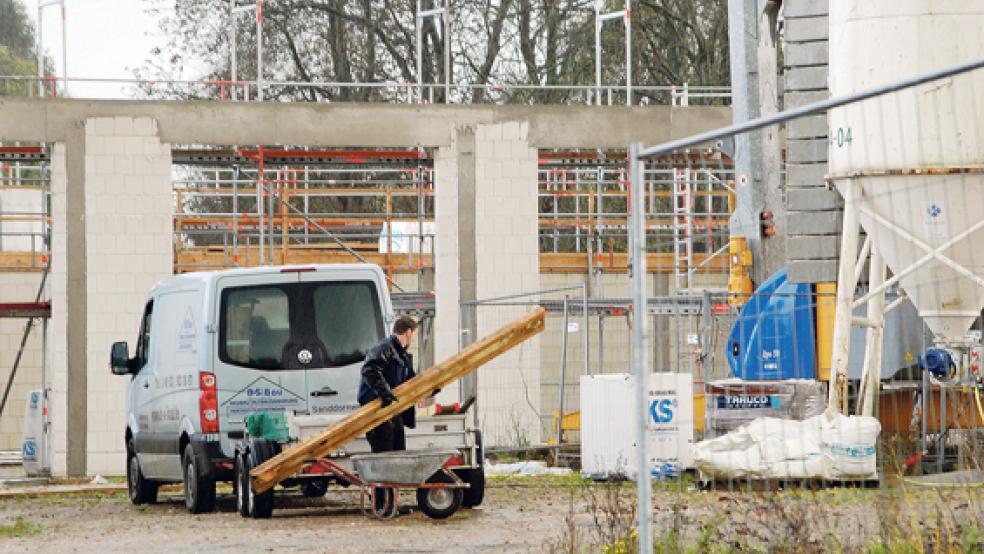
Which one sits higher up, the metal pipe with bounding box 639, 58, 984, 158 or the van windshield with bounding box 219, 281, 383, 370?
the metal pipe with bounding box 639, 58, 984, 158

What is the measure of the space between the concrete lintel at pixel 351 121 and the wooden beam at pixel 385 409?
30.4 feet

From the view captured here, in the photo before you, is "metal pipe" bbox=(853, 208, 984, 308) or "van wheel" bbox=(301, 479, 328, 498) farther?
"van wheel" bbox=(301, 479, 328, 498)

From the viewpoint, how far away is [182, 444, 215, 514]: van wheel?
14.8m

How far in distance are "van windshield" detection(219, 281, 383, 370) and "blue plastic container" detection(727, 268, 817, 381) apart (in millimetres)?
3608

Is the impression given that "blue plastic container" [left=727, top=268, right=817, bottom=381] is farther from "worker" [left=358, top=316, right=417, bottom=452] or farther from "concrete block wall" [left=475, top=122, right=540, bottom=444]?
"concrete block wall" [left=475, top=122, right=540, bottom=444]

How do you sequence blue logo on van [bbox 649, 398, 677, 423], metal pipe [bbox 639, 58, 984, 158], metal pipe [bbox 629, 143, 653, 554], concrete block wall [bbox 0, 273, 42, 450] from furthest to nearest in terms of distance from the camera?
concrete block wall [bbox 0, 273, 42, 450], blue logo on van [bbox 649, 398, 677, 423], metal pipe [bbox 629, 143, 653, 554], metal pipe [bbox 639, 58, 984, 158]

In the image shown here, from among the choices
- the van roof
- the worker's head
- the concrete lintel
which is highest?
the concrete lintel

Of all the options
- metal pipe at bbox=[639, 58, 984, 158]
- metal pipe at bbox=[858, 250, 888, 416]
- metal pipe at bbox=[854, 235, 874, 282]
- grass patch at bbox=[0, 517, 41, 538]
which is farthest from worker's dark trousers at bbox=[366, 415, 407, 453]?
metal pipe at bbox=[639, 58, 984, 158]

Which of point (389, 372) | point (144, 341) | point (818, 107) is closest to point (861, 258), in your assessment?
point (389, 372)

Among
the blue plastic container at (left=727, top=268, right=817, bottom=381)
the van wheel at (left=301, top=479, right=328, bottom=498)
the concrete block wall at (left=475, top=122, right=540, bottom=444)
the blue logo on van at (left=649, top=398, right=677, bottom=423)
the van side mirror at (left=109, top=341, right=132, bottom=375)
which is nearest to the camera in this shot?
the van wheel at (left=301, top=479, right=328, bottom=498)

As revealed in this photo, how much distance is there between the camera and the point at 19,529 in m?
13.9

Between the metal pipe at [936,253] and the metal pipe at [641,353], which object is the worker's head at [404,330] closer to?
the metal pipe at [936,253]

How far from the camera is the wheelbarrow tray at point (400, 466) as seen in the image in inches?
526

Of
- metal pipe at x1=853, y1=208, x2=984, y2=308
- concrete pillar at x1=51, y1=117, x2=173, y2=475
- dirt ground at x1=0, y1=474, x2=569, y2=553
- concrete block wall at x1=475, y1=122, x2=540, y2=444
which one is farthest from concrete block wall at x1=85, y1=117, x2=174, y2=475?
metal pipe at x1=853, y1=208, x2=984, y2=308
